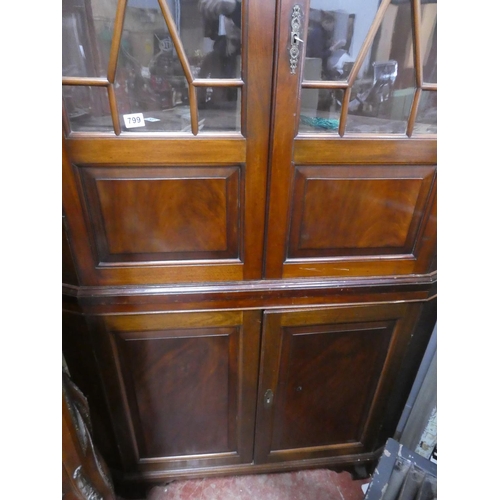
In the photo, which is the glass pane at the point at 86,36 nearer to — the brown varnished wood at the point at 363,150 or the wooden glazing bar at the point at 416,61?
the brown varnished wood at the point at 363,150

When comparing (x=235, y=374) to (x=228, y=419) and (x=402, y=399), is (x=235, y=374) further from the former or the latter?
(x=402, y=399)

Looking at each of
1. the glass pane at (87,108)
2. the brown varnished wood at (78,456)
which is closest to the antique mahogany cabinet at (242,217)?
the glass pane at (87,108)

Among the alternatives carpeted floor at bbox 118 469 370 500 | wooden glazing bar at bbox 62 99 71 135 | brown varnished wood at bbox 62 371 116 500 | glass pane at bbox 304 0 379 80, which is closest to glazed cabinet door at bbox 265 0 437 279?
glass pane at bbox 304 0 379 80

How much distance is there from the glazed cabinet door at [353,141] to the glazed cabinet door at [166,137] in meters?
0.04

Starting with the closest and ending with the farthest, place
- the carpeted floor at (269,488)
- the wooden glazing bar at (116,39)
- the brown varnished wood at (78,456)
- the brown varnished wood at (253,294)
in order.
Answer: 1. the wooden glazing bar at (116,39)
2. the brown varnished wood at (78,456)
3. the brown varnished wood at (253,294)
4. the carpeted floor at (269,488)

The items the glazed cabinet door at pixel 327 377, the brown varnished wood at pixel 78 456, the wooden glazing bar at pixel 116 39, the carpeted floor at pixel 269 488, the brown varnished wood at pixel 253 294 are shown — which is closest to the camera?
the wooden glazing bar at pixel 116 39

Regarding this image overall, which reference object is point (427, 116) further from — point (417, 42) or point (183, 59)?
point (183, 59)

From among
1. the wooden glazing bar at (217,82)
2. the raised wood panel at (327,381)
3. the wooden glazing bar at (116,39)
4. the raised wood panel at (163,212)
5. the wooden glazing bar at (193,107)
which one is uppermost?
the wooden glazing bar at (116,39)

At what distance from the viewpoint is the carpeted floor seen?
1.14 meters

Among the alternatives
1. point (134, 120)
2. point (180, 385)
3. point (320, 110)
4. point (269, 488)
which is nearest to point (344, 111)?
point (320, 110)

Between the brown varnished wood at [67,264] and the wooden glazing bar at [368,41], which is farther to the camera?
the brown varnished wood at [67,264]

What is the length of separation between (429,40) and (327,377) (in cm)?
80

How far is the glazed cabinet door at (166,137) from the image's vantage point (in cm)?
60

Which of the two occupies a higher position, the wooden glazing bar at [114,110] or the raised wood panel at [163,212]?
the wooden glazing bar at [114,110]
